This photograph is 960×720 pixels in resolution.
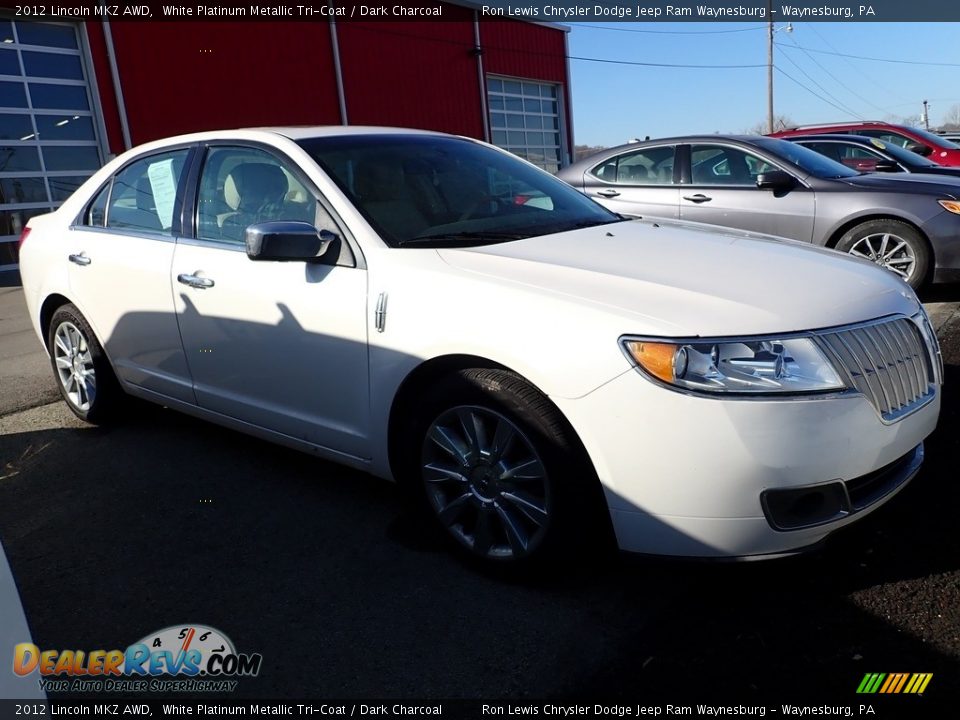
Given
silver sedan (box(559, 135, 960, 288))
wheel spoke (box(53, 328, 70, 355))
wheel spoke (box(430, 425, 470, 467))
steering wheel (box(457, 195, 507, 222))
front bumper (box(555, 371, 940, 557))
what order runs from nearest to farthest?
front bumper (box(555, 371, 940, 557)), wheel spoke (box(430, 425, 470, 467)), steering wheel (box(457, 195, 507, 222)), wheel spoke (box(53, 328, 70, 355)), silver sedan (box(559, 135, 960, 288))

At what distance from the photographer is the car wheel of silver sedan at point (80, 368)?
4453 millimetres

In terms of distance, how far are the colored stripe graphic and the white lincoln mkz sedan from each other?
0.39 meters

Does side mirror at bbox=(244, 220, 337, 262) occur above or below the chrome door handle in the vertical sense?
above

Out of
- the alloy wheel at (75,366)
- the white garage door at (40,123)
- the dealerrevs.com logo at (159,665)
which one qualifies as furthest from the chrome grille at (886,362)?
the white garage door at (40,123)

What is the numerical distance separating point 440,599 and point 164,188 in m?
2.54

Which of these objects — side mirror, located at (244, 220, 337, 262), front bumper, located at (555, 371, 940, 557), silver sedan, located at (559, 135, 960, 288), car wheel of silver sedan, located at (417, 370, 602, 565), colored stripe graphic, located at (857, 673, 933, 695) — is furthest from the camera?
silver sedan, located at (559, 135, 960, 288)

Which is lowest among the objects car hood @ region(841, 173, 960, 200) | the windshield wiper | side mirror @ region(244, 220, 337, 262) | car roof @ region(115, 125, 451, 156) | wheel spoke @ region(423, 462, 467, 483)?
wheel spoke @ region(423, 462, 467, 483)

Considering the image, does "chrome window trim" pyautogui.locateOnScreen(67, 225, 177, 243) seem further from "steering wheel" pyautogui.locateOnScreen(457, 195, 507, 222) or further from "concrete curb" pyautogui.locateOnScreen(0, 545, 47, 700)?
"concrete curb" pyautogui.locateOnScreen(0, 545, 47, 700)

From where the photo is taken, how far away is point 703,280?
264 centimetres

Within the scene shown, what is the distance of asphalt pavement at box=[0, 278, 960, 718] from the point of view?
2.28 meters

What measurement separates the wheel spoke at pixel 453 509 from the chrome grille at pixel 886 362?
1287 mm

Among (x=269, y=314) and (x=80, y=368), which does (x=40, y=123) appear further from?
(x=269, y=314)

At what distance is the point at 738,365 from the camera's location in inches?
91.3

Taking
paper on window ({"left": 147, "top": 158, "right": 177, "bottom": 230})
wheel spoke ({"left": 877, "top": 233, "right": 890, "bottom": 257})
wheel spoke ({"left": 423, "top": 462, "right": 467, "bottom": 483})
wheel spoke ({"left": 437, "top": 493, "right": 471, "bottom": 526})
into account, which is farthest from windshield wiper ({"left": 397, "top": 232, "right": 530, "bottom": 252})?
A: wheel spoke ({"left": 877, "top": 233, "right": 890, "bottom": 257})
